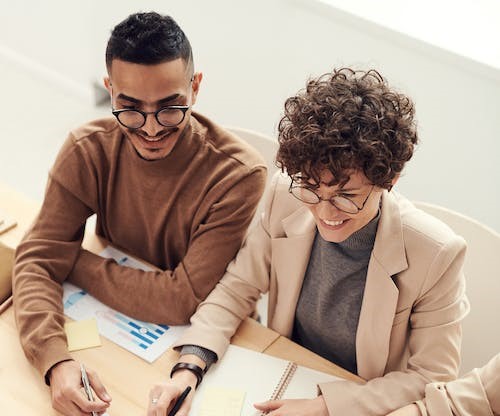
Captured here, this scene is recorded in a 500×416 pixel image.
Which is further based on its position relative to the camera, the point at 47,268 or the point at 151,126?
the point at 47,268

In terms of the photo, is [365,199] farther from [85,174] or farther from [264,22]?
[264,22]

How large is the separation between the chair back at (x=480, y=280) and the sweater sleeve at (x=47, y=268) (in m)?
0.98

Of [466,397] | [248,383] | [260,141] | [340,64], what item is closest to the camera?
[466,397]

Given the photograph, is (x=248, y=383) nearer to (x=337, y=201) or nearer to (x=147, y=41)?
(x=337, y=201)

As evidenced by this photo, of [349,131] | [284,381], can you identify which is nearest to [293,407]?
[284,381]

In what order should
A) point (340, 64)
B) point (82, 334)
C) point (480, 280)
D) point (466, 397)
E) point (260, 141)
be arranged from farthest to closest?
point (340, 64), point (260, 141), point (480, 280), point (82, 334), point (466, 397)

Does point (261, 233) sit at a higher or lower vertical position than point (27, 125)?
higher

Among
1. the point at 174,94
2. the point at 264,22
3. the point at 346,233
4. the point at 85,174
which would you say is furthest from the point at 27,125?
the point at 346,233

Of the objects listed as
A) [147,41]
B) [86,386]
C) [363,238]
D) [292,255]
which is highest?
[147,41]

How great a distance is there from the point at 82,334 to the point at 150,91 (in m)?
0.65

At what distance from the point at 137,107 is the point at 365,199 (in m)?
0.62

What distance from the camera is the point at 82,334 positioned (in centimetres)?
174

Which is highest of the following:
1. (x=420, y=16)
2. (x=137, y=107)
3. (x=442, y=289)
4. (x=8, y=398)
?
(x=420, y=16)

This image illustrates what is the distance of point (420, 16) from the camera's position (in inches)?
103
